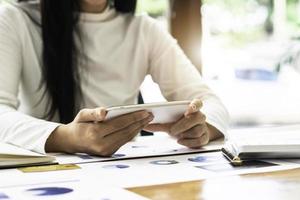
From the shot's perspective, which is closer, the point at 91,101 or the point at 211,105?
the point at 211,105

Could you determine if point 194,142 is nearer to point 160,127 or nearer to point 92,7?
point 160,127

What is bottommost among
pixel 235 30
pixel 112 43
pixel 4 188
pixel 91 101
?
pixel 4 188

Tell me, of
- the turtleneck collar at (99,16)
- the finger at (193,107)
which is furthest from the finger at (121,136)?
the turtleneck collar at (99,16)

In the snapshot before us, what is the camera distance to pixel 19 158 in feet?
3.29

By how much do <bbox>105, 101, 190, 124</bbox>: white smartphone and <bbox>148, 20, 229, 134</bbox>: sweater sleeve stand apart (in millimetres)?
341

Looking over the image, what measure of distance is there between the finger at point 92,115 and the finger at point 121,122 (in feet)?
0.09

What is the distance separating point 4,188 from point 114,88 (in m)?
0.84

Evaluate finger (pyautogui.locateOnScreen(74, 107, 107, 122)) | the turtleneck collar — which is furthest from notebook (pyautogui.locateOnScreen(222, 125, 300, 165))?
the turtleneck collar

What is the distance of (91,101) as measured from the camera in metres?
1.58

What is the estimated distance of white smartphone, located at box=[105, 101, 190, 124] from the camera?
1050 millimetres

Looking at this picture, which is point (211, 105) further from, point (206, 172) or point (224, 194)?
point (224, 194)

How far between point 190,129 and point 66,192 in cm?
51

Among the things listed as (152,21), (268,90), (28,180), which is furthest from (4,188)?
(268,90)

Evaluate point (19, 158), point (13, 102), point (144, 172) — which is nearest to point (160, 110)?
point (144, 172)
